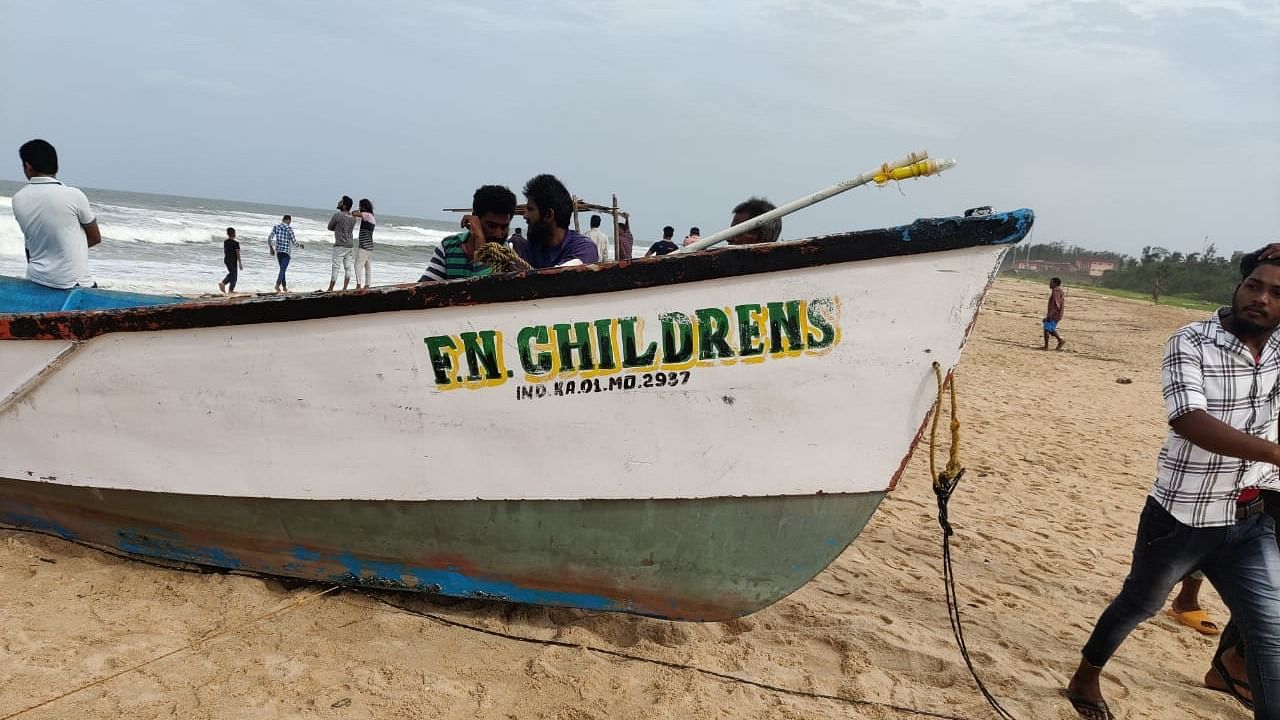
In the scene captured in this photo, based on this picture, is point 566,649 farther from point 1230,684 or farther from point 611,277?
point 1230,684

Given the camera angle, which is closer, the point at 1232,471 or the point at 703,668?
the point at 1232,471

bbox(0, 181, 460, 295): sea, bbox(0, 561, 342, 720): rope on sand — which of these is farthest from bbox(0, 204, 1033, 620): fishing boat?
bbox(0, 181, 460, 295): sea

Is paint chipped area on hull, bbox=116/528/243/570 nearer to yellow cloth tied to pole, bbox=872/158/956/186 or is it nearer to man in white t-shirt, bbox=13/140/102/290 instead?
man in white t-shirt, bbox=13/140/102/290

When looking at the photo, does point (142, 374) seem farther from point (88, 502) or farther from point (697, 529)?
point (697, 529)

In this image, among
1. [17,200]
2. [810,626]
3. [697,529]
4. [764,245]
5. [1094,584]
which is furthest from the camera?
[1094,584]

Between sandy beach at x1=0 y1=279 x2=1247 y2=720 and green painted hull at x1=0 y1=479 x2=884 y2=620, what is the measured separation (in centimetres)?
16

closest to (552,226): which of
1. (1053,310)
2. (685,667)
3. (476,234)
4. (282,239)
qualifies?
(476,234)

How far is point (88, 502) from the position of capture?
341 centimetres

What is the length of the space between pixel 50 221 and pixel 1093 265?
73.9m

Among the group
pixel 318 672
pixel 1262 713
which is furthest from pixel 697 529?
pixel 1262 713

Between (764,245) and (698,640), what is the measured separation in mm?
1592

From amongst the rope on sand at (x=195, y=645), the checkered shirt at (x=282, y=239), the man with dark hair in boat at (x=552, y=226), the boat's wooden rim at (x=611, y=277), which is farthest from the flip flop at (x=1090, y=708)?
the checkered shirt at (x=282, y=239)

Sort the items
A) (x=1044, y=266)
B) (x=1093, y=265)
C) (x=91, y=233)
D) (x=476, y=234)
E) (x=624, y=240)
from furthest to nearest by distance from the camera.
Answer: (x=1044, y=266) → (x=1093, y=265) → (x=624, y=240) → (x=91, y=233) → (x=476, y=234)

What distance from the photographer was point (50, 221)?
12.8 ft
